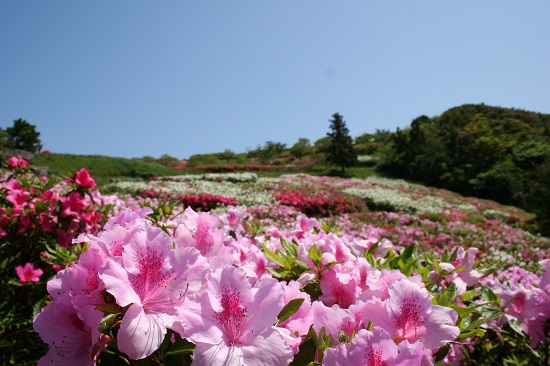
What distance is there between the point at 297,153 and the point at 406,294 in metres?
44.5

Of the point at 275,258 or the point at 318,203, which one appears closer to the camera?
the point at 275,258

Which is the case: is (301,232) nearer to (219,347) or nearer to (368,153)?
(219,347)

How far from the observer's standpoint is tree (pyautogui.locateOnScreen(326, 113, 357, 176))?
28.0 meters

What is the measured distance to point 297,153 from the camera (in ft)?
148

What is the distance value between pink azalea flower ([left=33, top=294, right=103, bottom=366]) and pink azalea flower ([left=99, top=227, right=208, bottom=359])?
94 millimetres

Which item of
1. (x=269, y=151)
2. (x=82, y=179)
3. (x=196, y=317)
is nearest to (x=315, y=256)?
(x=196, y=317)

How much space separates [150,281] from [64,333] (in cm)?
20

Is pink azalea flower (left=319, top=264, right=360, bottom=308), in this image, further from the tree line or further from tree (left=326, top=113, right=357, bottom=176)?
tree (left=326, top=113, right=357, bottom=176)

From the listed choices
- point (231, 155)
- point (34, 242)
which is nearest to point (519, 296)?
point (34, 242)

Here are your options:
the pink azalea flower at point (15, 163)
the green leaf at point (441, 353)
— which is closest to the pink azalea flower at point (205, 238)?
the green leaf at point (441, 353)

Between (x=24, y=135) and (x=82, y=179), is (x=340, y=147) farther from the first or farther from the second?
(x=24, y=135)

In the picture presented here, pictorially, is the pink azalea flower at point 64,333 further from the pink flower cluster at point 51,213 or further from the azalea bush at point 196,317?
the pink flower cluster at point 51,213

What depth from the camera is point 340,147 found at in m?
27.8

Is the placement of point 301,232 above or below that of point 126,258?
below
